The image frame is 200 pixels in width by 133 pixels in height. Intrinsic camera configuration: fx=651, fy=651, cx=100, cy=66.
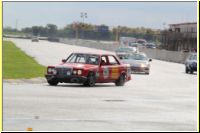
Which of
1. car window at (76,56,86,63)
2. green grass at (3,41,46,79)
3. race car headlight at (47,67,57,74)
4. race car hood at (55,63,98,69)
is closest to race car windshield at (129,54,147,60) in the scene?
green grass at (3,41,46,79)

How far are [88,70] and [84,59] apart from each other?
1.16 meters

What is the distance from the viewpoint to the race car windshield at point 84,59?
24.3 meters

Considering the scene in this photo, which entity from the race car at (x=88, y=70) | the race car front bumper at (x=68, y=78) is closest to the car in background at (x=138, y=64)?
the race car at (x=88, y=70)

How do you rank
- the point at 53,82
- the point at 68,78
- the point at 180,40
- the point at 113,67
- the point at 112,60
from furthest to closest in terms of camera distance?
the point at 180,40 < the point at 112,60 < the point at 113,67 < the point at 53,82 < the point at 68,78

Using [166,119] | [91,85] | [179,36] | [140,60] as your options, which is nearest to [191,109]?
[166,119]

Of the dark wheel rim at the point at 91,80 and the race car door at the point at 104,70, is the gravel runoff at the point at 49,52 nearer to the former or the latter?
the race car door at the point at 104,70

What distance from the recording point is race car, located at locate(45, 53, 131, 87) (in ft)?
76.0

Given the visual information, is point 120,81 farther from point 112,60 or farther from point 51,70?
point 51,70

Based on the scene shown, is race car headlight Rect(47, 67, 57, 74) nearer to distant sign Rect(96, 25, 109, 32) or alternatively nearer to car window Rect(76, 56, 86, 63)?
car window Rect(76, 56, 86, 63)

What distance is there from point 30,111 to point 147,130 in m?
3.53

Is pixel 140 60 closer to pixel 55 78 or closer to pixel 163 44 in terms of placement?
pixel 55 78

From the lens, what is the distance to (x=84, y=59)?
80.1 ft

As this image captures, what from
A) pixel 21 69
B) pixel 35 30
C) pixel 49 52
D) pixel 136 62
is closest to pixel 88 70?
pixel 21 69

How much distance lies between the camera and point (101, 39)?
15712 centimetres
